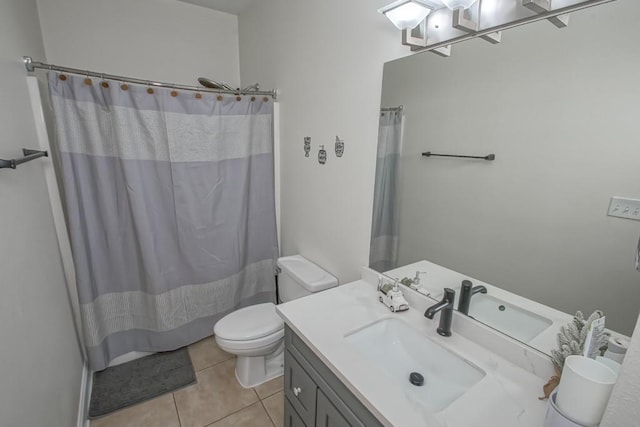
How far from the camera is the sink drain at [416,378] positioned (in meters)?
1.02

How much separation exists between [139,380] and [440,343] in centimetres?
197

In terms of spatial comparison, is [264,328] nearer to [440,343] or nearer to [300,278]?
[300,278]

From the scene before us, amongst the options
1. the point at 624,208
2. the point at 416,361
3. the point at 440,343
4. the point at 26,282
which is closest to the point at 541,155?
the point at 624,208

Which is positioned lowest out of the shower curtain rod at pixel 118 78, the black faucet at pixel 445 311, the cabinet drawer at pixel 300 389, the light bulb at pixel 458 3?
the cabinet drawer at pixel 300 389

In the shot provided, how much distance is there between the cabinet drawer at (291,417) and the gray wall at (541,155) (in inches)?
36.2

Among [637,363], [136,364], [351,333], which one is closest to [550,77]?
[637,363]

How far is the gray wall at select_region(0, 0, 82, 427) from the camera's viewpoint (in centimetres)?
92

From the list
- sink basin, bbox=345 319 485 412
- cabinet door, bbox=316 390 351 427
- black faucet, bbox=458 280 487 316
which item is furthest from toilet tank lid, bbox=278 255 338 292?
black faucet, bbox=458 280 487 316

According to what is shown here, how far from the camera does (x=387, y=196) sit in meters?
1.41

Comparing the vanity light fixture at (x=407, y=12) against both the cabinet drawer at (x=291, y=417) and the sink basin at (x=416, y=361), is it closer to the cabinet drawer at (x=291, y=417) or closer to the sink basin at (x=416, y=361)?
the sink basin at (x=416, y=361)

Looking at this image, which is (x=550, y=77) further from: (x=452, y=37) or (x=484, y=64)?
(x=452, y=37)

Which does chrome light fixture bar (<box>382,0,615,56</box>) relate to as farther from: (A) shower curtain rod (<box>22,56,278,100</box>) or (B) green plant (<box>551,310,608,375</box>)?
(A) shower curtain rod (<box>22,56,278,100</box>)

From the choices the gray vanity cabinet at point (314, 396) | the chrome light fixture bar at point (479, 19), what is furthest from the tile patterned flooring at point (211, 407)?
the chrome light fixture bar at point (479, 19)

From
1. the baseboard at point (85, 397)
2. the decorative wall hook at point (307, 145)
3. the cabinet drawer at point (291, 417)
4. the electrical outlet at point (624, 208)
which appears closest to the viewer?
the electrical outlet at point (624, 208)
